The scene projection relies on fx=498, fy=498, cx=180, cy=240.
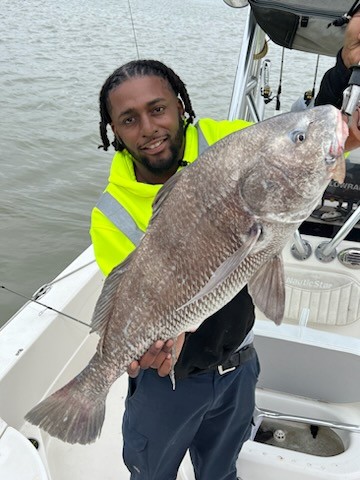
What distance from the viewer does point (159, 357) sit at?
1.53 meters

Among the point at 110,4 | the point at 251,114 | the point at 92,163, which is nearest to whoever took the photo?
the point at 251,114

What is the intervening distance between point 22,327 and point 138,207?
4.18ft

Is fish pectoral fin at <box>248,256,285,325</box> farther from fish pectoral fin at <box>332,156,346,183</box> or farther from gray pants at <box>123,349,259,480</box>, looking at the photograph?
gray pants at <box>123,349,259,480</box>

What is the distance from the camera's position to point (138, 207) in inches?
69.8

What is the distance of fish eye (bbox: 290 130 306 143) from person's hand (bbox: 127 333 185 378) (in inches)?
26.5

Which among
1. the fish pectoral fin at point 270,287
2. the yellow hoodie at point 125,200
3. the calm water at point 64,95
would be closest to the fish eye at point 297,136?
Result: the fish pectoral fin at point 270,287

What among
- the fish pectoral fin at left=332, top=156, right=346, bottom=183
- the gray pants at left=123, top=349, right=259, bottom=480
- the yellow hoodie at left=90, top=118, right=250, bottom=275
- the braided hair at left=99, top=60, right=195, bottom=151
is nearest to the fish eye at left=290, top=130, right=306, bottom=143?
the fish pectoral fin at left=332, top=156, right=346, bottom=183

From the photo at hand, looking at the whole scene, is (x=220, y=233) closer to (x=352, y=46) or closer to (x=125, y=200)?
(x=125, y=200)

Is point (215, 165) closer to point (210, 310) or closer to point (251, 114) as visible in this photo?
point (210, 310)

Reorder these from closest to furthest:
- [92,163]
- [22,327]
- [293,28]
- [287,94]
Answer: [22,327]
[293,28]
[92,163]
[287,94]

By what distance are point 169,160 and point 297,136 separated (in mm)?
577

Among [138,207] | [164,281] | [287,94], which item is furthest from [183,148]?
[287,94]

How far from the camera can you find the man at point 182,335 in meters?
1.69

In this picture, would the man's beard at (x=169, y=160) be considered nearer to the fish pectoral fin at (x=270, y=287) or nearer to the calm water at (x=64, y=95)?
the fish pectoral fin at (x=270, y=287)
